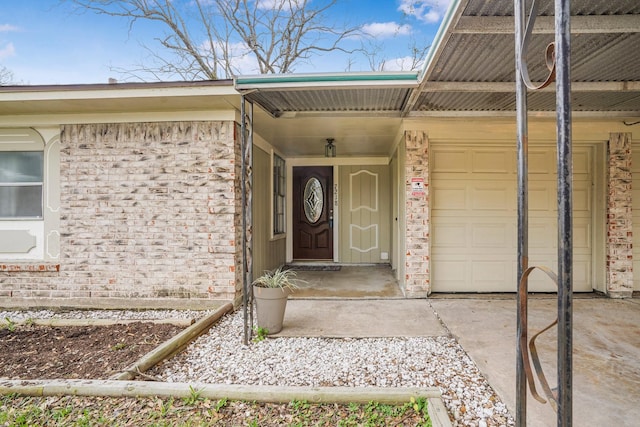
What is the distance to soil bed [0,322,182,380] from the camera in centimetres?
241

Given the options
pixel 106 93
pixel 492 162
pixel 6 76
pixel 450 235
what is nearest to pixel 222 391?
pixel 106 93

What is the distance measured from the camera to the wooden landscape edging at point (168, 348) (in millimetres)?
2264

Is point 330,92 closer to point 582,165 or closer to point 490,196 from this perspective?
point 490,196

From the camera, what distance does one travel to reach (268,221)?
5.57 meters

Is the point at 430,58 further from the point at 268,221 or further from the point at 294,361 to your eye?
the point at 268,221

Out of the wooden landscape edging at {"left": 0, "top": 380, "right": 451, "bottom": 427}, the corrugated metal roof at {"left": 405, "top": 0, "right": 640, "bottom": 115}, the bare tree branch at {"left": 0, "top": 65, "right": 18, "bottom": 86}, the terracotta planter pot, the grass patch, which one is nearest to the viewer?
the grass patch

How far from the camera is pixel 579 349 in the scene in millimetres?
2678

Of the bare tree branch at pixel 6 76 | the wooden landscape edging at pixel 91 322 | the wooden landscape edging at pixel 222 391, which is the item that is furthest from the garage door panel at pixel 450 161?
the bare tree branch at pixel 6 76

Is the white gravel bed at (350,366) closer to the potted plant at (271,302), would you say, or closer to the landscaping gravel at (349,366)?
the landscaping gravel at (349,366)

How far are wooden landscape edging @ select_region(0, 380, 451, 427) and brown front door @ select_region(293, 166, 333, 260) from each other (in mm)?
5084

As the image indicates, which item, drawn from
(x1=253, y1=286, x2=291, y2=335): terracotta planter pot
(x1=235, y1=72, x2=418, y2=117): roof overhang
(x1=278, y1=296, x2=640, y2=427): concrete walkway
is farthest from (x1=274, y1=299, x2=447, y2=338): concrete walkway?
(x1=235, y1=72, x2=418, y2=117): roof overhang

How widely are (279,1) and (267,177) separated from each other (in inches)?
247

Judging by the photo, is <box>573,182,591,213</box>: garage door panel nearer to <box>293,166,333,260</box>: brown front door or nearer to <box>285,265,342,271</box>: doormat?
<box>285,265,342,271</box>: doormat

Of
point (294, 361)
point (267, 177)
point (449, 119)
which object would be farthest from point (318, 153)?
point (294, 361)
